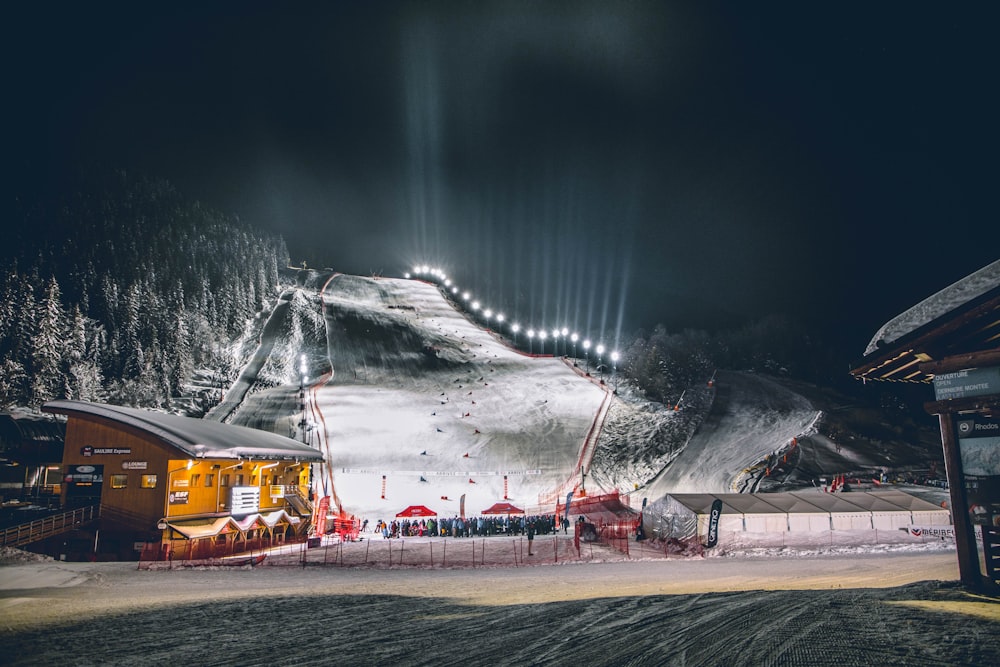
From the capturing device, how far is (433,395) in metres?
61.0

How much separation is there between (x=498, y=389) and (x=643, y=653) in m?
56.5

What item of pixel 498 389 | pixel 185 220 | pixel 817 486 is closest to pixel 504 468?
pixel 498 389

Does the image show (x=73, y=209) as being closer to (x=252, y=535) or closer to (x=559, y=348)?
(x=559, y=348)

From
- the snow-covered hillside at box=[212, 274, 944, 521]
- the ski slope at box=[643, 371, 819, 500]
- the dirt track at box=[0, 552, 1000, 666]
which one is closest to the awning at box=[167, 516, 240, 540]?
the dirt track at box=[0, 552, 1000, 666]

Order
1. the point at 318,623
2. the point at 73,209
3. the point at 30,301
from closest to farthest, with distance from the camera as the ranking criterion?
the point at 318,623, the point at 30,301, the point at 73,209

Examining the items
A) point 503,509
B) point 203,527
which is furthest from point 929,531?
point 203,527

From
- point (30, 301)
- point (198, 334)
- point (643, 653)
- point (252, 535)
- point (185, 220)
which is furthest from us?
point (185, 220)

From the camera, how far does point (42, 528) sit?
2028 centimetres

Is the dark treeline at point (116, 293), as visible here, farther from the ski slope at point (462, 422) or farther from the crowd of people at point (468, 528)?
the crowd of people at point (468, 528)

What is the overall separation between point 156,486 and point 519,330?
83.0 meters

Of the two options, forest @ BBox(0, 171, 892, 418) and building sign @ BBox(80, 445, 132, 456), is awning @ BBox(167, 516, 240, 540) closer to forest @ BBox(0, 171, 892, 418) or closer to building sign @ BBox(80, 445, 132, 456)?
building sign @ BBox(80, 445, 132, 456)

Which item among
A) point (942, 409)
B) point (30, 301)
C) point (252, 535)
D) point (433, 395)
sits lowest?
point (252, 535)

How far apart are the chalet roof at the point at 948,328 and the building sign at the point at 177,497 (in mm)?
23766

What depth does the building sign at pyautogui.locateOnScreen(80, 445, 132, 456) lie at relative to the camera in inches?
891
